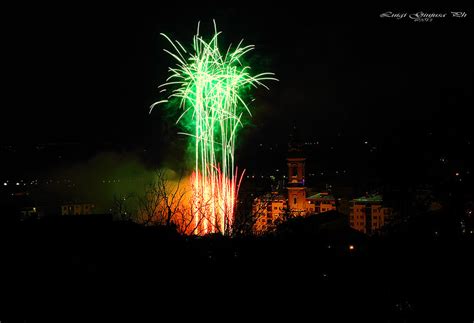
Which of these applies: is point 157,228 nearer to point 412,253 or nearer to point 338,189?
point 412,253

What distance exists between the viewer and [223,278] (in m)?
5.41

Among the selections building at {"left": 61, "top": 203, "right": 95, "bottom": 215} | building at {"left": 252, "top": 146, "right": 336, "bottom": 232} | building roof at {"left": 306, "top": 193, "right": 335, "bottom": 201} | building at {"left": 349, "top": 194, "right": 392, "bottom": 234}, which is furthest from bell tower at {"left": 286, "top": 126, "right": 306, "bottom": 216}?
building at {"left": 61, "top": 203, "right": 95, "bottom": 215}

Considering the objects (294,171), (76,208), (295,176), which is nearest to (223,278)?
(76,208)

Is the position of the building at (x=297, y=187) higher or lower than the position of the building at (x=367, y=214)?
higher

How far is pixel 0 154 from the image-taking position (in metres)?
32.8

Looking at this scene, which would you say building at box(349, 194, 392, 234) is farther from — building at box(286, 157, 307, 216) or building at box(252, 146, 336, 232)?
building at box(286, 157, 307, 216)

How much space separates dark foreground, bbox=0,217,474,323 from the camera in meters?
4.90

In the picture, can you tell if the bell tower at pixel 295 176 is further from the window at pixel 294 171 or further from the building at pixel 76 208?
the building at pixel 76 208

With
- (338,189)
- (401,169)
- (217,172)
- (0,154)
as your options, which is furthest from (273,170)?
(401,169)

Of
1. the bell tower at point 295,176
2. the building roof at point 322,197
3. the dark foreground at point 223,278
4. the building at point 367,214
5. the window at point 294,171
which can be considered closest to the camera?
the dark foreground at point 223,278

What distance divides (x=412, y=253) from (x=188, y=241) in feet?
9.01

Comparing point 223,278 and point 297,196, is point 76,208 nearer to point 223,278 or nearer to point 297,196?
point 297,196

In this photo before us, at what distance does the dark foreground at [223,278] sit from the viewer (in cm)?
490

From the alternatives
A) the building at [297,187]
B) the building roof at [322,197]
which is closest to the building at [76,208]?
the building at [297,187]
